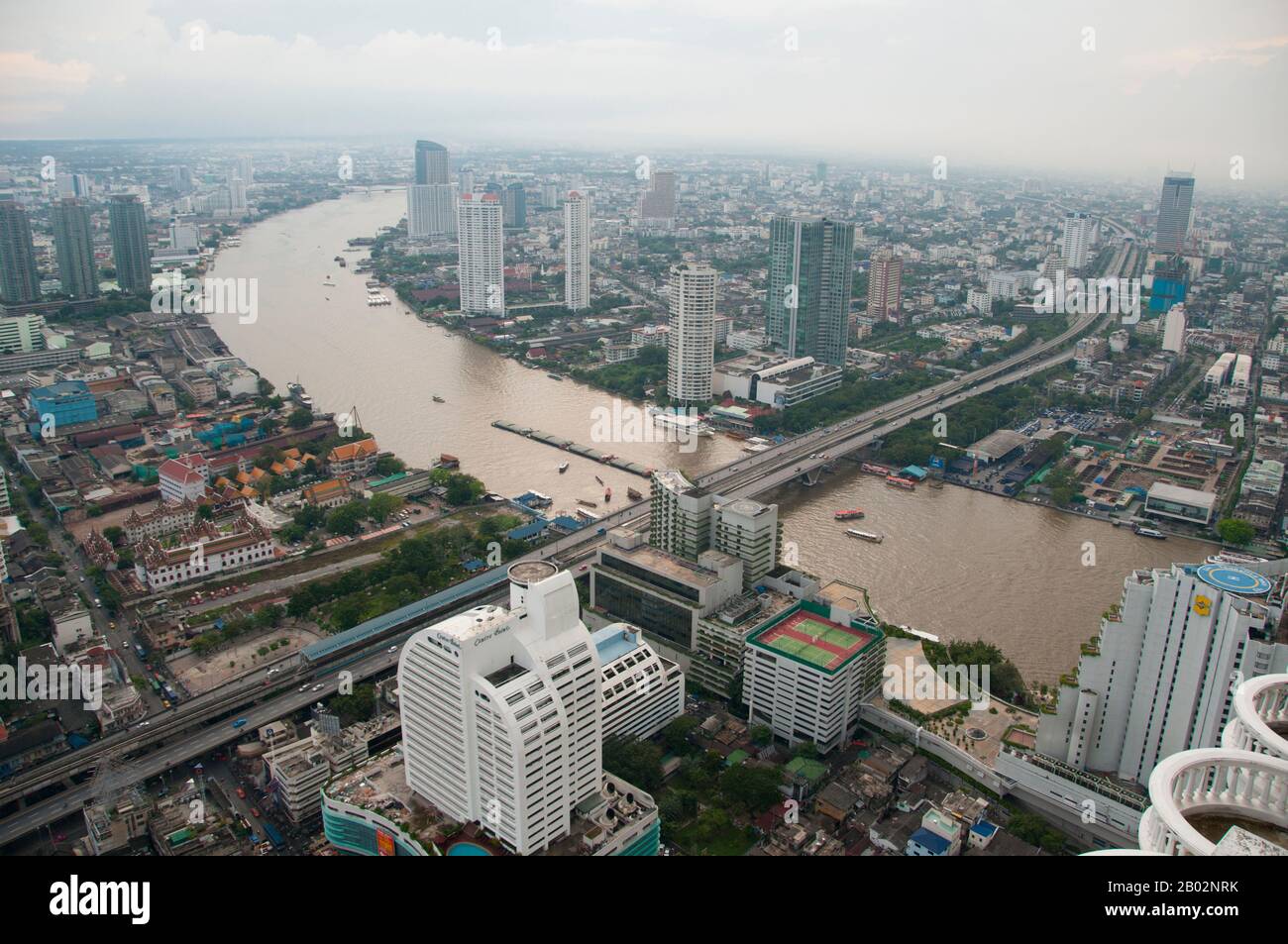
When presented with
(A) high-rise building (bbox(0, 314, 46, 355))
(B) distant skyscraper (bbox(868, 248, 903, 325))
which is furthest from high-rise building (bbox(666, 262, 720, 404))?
(A) high-rise building (bbox(0, 314, 46, 355))

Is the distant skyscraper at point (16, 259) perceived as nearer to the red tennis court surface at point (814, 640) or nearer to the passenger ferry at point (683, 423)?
the passenger ferry at point (683, 423)

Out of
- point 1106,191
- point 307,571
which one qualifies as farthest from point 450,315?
point 1106,191

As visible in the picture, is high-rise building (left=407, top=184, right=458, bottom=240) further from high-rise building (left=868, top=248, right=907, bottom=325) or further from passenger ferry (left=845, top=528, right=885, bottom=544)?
passenger ferry (left=845, top=528, right=885, bottom=544)

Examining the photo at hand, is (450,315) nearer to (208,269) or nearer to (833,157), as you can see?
(208,269)

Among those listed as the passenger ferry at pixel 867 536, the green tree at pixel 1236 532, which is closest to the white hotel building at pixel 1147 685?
the passenger ferry at pixel 867 536

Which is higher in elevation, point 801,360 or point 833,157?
point 833,157

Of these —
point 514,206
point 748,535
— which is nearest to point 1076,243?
point 514,206
